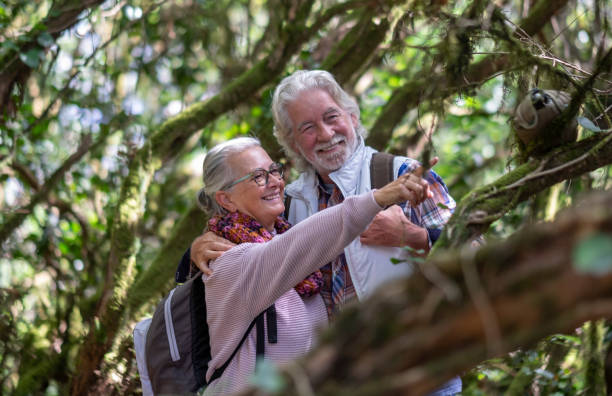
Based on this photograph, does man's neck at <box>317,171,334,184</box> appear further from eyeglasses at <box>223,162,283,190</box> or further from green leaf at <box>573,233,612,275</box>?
green leaf at <box>573,233,612,275</box>

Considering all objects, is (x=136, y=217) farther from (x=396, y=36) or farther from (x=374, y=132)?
(x=396, y=36)

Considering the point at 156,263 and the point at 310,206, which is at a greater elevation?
the point at 310,206

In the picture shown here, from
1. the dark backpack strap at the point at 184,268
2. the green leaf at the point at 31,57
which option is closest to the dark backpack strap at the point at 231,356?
the dark backpack strap at the point at 184,268

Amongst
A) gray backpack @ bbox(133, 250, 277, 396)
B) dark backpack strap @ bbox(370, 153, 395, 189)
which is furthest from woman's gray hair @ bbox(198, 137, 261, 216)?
dark backpack strap @ bbox(370, 153, 395, 189)

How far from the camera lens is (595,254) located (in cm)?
84

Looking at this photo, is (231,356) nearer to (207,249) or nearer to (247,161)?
(207,249)

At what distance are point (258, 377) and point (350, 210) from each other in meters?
1.22

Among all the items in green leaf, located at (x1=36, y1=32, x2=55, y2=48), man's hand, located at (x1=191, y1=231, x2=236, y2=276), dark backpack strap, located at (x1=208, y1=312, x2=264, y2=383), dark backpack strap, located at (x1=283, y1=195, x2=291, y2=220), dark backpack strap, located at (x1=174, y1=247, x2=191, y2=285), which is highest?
green leaf, located at (x1=36, y1=32, x2=55, y2=48)

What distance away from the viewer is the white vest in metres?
2.54

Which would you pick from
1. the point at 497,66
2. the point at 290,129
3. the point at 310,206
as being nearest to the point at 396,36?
the point at 497,66

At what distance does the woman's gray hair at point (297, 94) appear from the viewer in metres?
3.10

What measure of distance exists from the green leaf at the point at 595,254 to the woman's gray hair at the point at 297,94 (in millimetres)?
2308

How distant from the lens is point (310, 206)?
302cm

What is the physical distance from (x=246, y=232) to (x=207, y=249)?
0.17 meters
